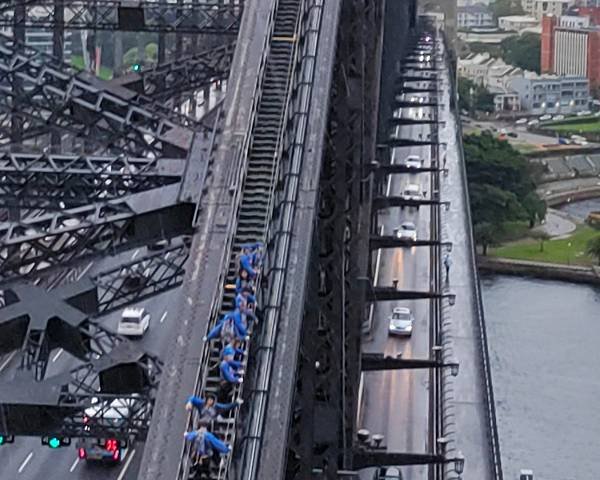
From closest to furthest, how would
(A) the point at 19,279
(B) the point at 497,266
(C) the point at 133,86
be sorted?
(A) the point at 19,279 < (C) the point at 133,86 < (B) the point at 497,266

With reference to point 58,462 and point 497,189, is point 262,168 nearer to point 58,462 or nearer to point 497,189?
point 58,462

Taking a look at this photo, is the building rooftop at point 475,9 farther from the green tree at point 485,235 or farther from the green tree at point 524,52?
the green tree at point 485,235

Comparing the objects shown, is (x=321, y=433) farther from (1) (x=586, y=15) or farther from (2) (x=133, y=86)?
(1) (x=586, y=15)

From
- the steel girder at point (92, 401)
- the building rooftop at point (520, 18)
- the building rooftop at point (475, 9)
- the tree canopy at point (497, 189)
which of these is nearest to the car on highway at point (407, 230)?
the tree canopy at point (497, 189)

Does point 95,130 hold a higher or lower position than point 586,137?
lower

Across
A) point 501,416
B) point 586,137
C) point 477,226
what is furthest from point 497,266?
point 586,137

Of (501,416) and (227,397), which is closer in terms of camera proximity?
(227,397)

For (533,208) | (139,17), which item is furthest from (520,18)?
(139,17)

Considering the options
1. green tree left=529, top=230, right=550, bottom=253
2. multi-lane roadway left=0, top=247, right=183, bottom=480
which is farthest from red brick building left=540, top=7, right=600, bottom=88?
multi-lane roadway left=0, top=247, right=183, bottom=480
